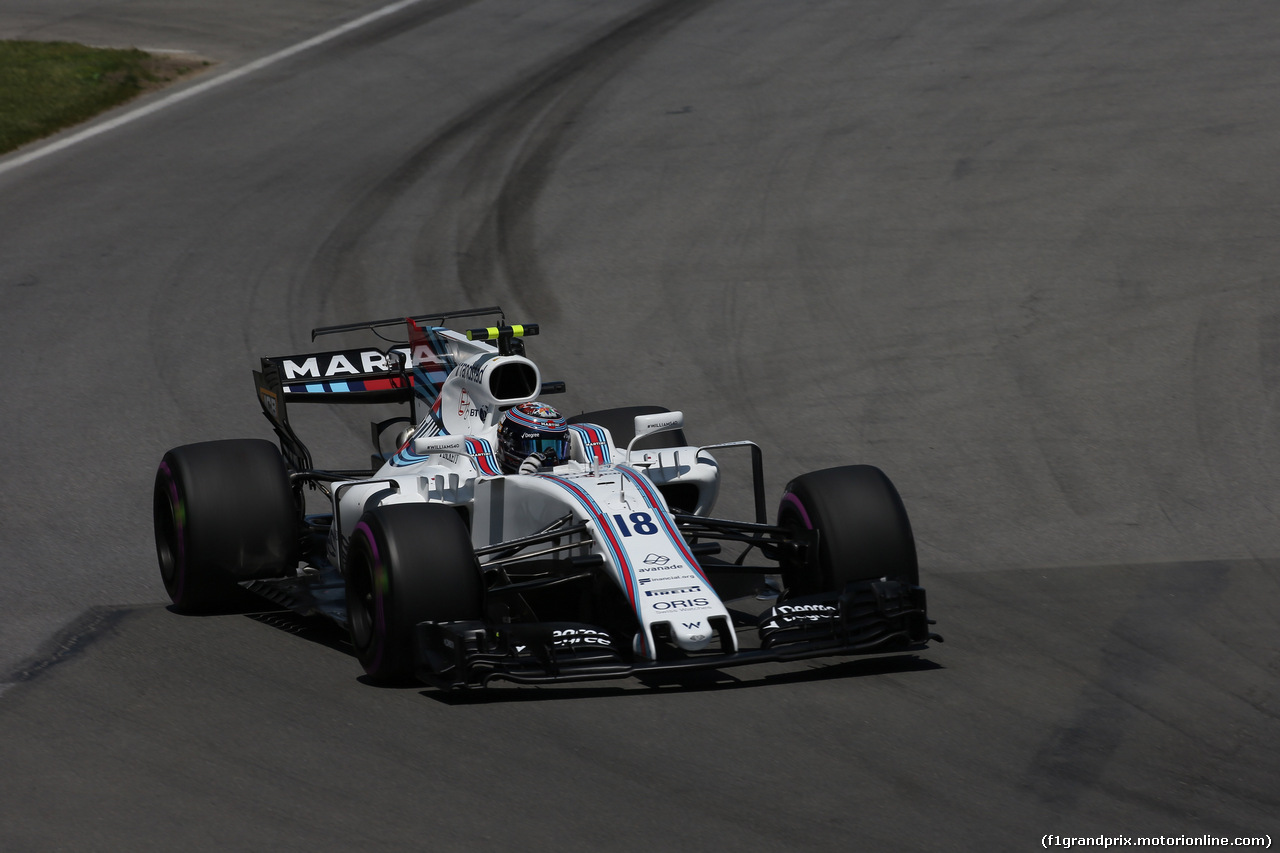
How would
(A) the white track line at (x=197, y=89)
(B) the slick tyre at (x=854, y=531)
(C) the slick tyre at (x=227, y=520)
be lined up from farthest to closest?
(A) the white track line at (x=197, y=89)
(C) the slick tyre at (x=227, y=520)
(B) the slick tyre at (x=854, y=531)

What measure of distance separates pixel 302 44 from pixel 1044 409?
16.9 m

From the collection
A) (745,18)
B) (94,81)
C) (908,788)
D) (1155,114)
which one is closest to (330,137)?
(94,81)

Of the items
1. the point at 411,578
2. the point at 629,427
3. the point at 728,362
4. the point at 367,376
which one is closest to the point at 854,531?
the point at 411,578

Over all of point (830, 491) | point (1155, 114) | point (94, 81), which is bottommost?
point (830, 491)

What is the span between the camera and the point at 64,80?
23.9 m

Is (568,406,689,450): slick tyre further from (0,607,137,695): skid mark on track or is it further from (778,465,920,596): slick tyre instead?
(0,607,137,695): skid mark on track

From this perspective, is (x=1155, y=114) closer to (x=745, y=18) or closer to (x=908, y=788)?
(x=745, y=18)

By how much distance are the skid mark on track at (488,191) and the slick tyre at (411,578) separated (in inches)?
318

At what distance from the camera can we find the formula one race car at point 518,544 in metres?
7.55

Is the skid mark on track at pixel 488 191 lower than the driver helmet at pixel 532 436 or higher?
higher

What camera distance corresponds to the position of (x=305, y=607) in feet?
28.9

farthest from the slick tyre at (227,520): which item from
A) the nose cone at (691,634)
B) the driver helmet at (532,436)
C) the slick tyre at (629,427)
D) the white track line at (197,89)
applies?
the white track line at (197,89)

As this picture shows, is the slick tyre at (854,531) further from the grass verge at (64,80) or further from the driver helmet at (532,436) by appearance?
the grass verge at (64,80)

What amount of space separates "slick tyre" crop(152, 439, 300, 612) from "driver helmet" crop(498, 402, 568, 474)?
1.39 meters
